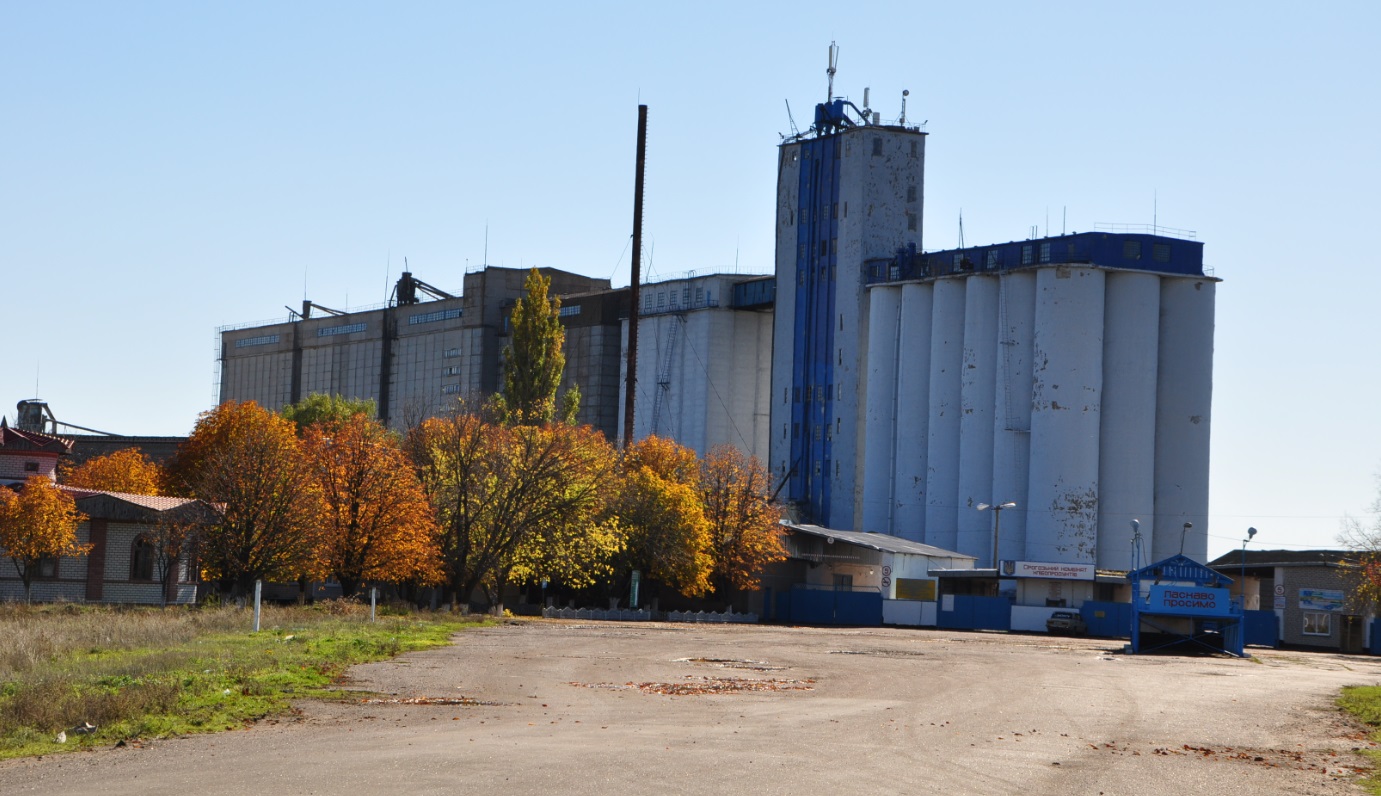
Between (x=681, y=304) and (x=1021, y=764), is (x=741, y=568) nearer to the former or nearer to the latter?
(x=681, y=304)

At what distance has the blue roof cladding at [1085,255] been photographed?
88000 millimetres

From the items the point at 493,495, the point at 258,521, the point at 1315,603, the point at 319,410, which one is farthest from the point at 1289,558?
the point at 319,410

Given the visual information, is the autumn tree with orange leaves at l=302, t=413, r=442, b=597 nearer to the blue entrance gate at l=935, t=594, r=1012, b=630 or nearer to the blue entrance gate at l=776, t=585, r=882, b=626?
the blue entrance gate at l=776, t=585, r=882, b=626

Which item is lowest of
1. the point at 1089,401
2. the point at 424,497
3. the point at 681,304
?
the point at 424,497

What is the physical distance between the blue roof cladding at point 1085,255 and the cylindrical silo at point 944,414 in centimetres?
151

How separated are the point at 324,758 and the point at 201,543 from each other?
37922mm

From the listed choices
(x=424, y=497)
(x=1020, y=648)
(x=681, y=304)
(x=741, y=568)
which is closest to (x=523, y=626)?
(x=424, y=497)

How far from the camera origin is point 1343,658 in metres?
56.9

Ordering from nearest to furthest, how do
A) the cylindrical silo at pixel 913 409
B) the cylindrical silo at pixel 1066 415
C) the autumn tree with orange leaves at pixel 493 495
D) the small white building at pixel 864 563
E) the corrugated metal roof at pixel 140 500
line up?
the corrugated metal roof at pixel 140 500 < the autumn tree with orange leaves at pixel 493 495 < the small white building at pixel 864 563 < the cylindrical silo at pixel 1066 415 < the cylindrical silo at pixel 913 409

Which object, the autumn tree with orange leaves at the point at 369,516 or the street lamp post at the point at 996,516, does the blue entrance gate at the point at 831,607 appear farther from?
the autumn tree with orange leaves at the point at 369,516

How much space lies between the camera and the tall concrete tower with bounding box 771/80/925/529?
97.8m

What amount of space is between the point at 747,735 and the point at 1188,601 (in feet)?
106

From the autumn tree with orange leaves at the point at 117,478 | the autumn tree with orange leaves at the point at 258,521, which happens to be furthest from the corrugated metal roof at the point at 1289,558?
the autumn tree with orange leaves at the point at 117,478

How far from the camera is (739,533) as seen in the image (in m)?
77.3
